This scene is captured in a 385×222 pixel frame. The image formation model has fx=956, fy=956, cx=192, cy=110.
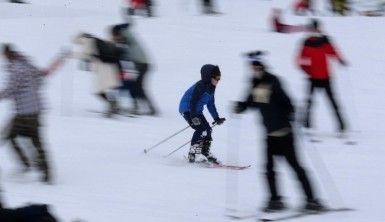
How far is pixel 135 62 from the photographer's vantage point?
50.1 ft

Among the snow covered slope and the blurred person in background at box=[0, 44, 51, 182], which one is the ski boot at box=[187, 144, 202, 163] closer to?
the snow covered slope

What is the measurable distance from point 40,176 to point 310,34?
4548 mm

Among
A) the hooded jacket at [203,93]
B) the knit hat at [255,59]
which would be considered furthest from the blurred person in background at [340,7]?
the knit hat at [255,59]

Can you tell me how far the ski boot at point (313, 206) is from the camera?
9.24m

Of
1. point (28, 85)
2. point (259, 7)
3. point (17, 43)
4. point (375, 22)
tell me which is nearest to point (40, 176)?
point (28, 85)

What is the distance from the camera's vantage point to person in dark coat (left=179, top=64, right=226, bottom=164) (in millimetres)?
11461

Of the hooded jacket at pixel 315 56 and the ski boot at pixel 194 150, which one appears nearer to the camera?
the ski boot at pixel 194 150

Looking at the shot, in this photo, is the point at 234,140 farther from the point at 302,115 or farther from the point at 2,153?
the point at 2,153

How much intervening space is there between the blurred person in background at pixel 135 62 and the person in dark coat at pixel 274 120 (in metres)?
6.07

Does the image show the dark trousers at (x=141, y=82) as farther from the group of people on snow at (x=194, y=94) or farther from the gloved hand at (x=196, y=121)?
the gloved hand at (x=196, y=121)

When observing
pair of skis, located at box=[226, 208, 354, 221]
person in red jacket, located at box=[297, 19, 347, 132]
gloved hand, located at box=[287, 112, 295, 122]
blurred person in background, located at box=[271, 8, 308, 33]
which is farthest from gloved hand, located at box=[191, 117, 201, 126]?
blurred person in background, located at box=[271, 8, 308, 33]

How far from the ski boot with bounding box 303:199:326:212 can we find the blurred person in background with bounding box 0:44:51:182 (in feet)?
9.85

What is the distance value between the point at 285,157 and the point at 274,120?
14.6 inches

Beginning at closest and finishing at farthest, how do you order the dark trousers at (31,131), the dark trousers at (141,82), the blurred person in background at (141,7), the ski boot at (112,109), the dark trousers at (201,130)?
the dark trousers at (31,131) → the dark trousers at (201,130) → the ski boot at (112,109) → the dark trousers at (141,82) → the blurred person in background at (141,7)
